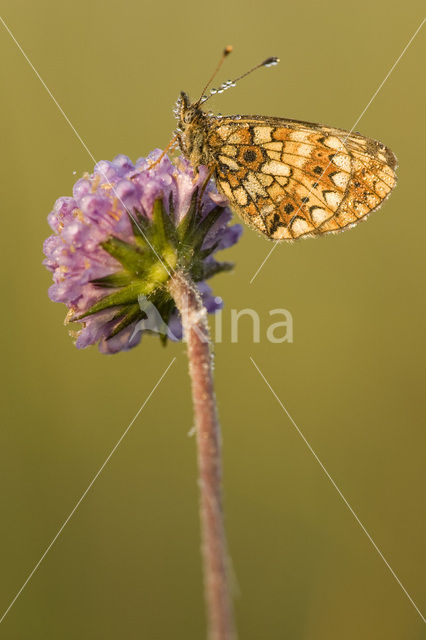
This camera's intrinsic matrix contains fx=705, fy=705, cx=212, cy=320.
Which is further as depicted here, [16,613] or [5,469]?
[5,469]

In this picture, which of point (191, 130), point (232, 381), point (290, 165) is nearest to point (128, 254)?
point (191, 130)

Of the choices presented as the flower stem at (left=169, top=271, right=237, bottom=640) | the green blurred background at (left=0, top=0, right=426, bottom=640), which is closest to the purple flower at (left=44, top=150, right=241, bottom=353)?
the flower stem at (left=169, top=271, right=237, bottom=640)

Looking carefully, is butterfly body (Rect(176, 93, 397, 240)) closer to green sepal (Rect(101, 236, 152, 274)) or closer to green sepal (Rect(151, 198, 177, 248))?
green sepal (Rect(151, 198, 177, 248))

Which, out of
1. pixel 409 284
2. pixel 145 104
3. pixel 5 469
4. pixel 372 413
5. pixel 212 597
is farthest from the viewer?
pixel 145 104

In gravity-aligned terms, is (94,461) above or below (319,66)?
A: below

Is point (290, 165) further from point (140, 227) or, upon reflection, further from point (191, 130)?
point (140, 227)

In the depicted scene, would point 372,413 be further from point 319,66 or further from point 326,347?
point 319,66

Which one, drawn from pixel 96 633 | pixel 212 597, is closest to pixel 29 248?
pixel 96 633

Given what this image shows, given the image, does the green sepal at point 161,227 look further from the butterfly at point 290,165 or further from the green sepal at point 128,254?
the butterfly at point 290,165
